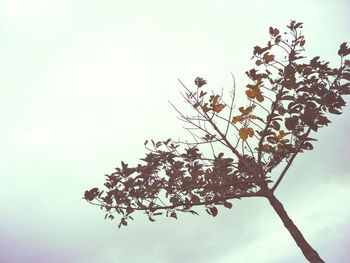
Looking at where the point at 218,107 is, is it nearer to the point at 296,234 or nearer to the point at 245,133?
the point at 245,133

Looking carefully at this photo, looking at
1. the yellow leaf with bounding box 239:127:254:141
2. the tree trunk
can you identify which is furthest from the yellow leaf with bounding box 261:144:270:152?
the tree trunk

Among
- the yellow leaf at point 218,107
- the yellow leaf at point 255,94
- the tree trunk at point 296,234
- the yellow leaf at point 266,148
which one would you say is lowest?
the tree trunk at point 296,234

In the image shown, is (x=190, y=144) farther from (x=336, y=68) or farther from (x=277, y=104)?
(x=336, y=68)

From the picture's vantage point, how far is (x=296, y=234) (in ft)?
18.2

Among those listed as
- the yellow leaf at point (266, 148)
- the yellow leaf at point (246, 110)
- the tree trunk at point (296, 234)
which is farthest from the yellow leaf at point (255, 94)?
the tree trunk at point (296, 234)

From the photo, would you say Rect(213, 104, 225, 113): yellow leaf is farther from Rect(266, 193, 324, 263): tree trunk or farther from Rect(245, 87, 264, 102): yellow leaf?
Rect(266, 193, 324, 263): tree trunk

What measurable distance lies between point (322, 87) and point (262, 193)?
6.48 feet

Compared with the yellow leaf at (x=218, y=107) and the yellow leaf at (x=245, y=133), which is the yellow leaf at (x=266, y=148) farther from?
the yellow leaf at (x=218, y=107)

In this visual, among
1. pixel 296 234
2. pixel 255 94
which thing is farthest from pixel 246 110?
pixel 296 234

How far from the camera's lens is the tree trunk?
5.38 metres

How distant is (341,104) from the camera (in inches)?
226

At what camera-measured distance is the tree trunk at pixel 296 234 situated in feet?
17.6

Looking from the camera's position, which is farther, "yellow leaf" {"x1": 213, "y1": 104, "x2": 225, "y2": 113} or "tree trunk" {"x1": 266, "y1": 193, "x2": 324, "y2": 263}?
"yellow leaf" {"x1": 213, "y1": 104, "x2": 225, "y2": 113}

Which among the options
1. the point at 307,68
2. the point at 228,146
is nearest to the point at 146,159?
the point at 228,146
